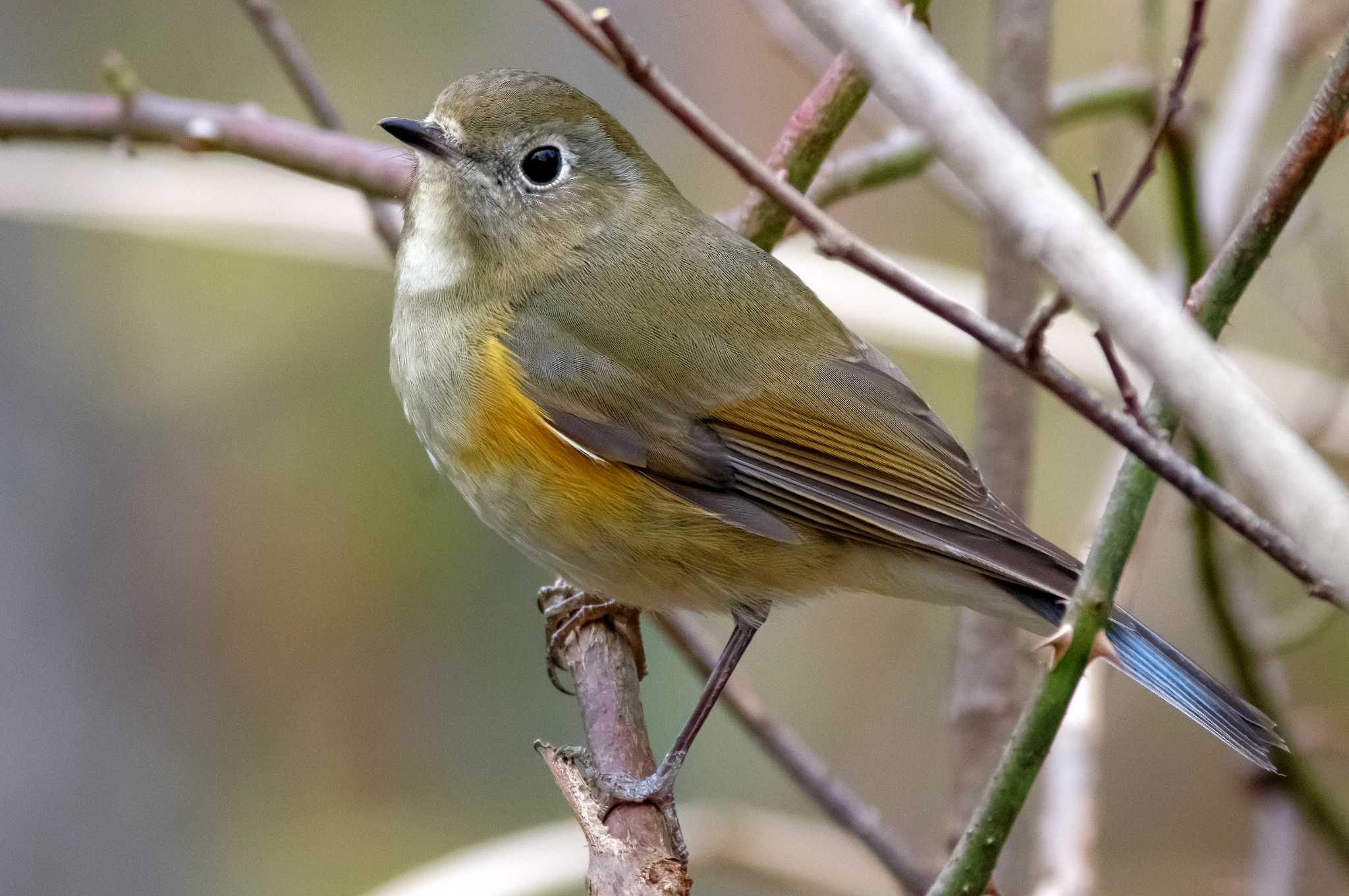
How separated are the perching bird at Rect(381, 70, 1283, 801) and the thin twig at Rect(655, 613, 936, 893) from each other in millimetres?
162

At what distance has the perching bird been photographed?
2418 mm

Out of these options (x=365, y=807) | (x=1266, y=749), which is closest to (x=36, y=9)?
(x=365, y=807)

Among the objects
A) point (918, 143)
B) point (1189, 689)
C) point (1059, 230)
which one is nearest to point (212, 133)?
point (918, 143)

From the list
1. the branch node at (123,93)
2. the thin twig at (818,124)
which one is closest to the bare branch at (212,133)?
the branch node at (123,93)

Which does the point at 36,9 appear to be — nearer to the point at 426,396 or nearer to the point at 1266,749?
the point at 426,396

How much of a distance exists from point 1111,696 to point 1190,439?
2.60 metres

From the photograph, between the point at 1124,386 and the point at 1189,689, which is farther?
the point at 1189,689

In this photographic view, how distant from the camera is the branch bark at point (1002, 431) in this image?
2750 mm

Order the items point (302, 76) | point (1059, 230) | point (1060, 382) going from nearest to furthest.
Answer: point (1059, 230) → point (1060, 382) → point (302, 76)

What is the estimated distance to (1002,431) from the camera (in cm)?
291

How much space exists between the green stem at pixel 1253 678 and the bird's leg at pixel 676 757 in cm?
79

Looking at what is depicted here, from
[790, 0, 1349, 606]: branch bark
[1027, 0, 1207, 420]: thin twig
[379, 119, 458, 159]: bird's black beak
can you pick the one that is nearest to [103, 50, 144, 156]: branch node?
[379, 119, 458, 159]: bird's black beak

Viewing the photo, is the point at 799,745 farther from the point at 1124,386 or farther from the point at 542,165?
the point at 1124,386

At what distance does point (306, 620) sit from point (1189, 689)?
3.59 metres
